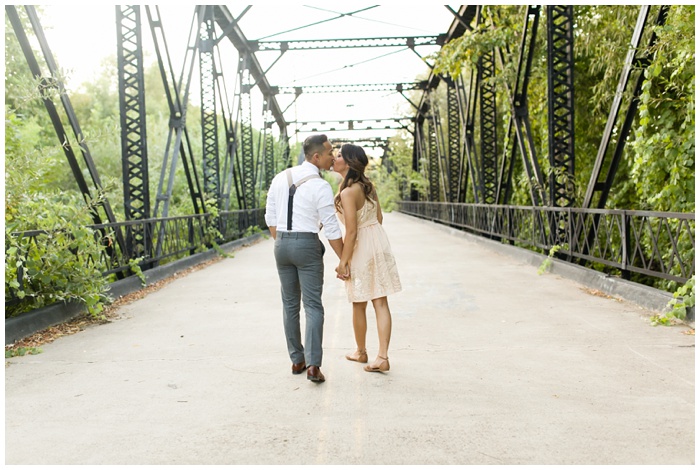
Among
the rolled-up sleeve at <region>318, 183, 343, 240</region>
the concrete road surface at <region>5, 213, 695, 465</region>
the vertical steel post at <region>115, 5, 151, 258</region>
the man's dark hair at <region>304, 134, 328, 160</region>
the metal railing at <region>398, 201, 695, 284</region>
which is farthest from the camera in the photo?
the vertical steel post at <region>115, 5, 151, 258</region>

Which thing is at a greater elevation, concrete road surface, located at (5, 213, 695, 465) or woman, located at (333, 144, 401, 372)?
woman, located at (333, 144, 401, 372)

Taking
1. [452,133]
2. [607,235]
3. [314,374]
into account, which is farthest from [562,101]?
[452,133]

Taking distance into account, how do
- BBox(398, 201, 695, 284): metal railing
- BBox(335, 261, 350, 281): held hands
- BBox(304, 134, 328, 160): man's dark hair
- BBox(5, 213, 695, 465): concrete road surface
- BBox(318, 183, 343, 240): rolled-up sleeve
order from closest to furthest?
BBox(5, 213, 695, 465): concrete road surface
BBox(318, 183, 343, 240): rolled-up sleeve
BBox(304, 134, 328, 160): man's dark hair
BBox(335, 261, 350, 281): held hands
BBox(398, 201, 695, 284): metal railing

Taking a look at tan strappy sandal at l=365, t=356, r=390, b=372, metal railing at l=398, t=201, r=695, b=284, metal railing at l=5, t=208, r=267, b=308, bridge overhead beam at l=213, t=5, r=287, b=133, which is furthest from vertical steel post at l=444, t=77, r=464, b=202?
tan strappy sandal at l=365, t=356, r=390, b=372

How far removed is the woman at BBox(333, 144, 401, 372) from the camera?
5102 mm

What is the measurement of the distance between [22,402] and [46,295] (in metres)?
2.52

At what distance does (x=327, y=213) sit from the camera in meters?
4.92

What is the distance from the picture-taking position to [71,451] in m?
3.57

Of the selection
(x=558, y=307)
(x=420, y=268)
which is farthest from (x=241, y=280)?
(x=558, y=307)

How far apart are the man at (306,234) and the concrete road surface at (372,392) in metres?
0.39

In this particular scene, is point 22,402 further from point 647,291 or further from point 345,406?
point 647,291

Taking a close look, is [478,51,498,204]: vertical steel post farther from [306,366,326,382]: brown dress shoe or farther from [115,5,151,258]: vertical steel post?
[306,366,326,382]: brown dress shoe

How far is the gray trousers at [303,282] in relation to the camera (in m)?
4.90

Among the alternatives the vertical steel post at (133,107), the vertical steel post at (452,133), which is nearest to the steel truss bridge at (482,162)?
the vertical steel post at (133,107)
